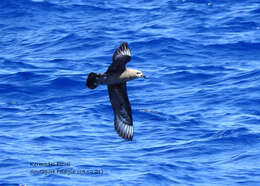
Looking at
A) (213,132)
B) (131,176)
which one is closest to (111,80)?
(131,176)

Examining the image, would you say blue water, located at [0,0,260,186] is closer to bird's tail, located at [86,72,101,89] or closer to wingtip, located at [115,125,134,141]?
wingtip, located at [115,125,134,141]

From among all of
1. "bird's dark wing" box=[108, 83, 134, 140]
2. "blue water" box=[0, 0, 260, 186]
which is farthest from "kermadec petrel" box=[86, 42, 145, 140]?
"blue water" box=[0, 0, 260, 186]

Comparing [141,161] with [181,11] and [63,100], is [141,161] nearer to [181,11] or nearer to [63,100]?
[63,100]

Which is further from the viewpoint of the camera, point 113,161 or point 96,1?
point 96,1

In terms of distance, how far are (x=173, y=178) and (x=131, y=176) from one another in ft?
3.09

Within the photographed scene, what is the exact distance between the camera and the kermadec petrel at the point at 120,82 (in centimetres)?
1085

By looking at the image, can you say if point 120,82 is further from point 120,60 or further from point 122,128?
point 122,128

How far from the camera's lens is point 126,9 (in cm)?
2717

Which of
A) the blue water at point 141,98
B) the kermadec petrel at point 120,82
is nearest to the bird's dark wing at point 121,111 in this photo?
the kermadec petrel at point 120,82

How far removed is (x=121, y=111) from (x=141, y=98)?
592 centimetres

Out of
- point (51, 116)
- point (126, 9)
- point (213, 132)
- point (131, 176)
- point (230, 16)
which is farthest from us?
point (126, 9)

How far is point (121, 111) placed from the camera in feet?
39.7

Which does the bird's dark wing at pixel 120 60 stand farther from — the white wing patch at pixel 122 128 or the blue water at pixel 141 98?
the blue water at pixel 141 98

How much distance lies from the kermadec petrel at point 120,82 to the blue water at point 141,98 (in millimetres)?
2253
